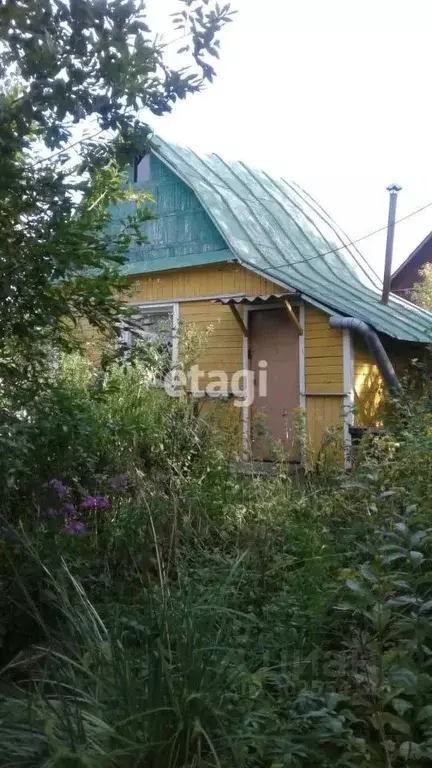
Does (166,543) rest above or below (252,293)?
below

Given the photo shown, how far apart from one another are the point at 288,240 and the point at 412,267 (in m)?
12.0

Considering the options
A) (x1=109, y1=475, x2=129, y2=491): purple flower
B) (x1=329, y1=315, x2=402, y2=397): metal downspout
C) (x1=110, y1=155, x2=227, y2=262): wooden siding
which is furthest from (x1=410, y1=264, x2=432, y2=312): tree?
(x1=109, y1=475, x2=129, y2=491): purple flower

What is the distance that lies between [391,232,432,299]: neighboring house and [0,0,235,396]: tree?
18913 mm

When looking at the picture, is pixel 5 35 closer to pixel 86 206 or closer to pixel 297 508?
pixel 86 206

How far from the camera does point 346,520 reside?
418 cm

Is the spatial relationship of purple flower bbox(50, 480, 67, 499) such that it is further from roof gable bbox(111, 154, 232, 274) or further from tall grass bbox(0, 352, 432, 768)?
roof gable bbox(111, 154, 232, 274)

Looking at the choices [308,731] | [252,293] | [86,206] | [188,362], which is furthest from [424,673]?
[252,293]

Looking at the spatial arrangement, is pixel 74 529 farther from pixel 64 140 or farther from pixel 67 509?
pixel 64 140

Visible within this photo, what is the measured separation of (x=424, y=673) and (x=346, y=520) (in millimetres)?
1700

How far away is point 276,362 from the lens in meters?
9.72

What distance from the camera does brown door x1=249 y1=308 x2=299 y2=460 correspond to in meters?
9.50

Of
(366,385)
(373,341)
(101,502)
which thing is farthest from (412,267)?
(101,502)

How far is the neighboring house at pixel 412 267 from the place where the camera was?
2158cm

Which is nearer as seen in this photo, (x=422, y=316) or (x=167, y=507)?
(x=167, y=507)
